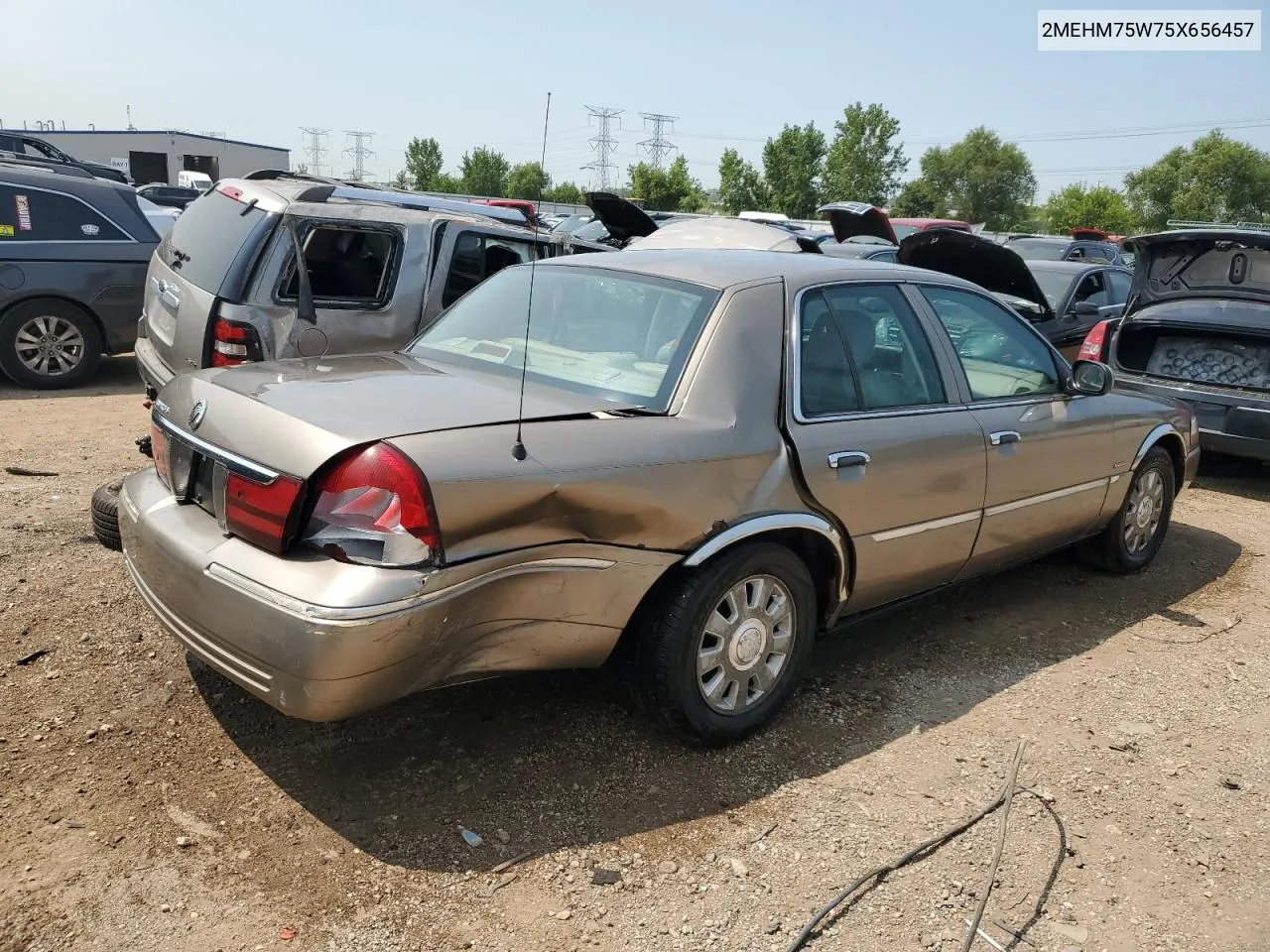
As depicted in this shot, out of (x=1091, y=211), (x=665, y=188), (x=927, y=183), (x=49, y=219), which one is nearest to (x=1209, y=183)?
(x=1091, y=211)

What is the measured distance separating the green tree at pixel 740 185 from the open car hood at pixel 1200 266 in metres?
60.3

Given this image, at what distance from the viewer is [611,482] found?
2945mm

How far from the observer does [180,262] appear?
238 inches

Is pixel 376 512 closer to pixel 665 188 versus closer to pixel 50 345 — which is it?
pixel 50 345

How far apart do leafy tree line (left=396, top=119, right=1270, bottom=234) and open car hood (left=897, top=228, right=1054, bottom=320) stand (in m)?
49.0

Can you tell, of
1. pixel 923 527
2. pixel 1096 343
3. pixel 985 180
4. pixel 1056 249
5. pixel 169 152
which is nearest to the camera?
pixel 923 527

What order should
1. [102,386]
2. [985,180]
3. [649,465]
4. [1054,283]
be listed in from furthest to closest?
[985,180] → [1054,283] → [102,386] → [649,465]

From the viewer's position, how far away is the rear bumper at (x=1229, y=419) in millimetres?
7078

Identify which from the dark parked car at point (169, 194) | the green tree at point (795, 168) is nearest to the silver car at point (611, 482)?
the dark parked car at point (169, 194)

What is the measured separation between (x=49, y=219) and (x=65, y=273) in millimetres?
493

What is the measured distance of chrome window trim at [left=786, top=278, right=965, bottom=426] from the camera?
11.5 feet

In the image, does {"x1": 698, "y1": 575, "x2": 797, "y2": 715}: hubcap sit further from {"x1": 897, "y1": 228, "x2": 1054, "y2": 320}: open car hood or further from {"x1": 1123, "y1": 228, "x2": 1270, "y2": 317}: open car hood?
{"x1": 1123, "y1": 228, "x2": 1270, "y2": 317}: open car hood

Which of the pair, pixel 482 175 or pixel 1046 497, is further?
pixel 482 175

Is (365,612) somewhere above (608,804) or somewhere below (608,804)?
above
